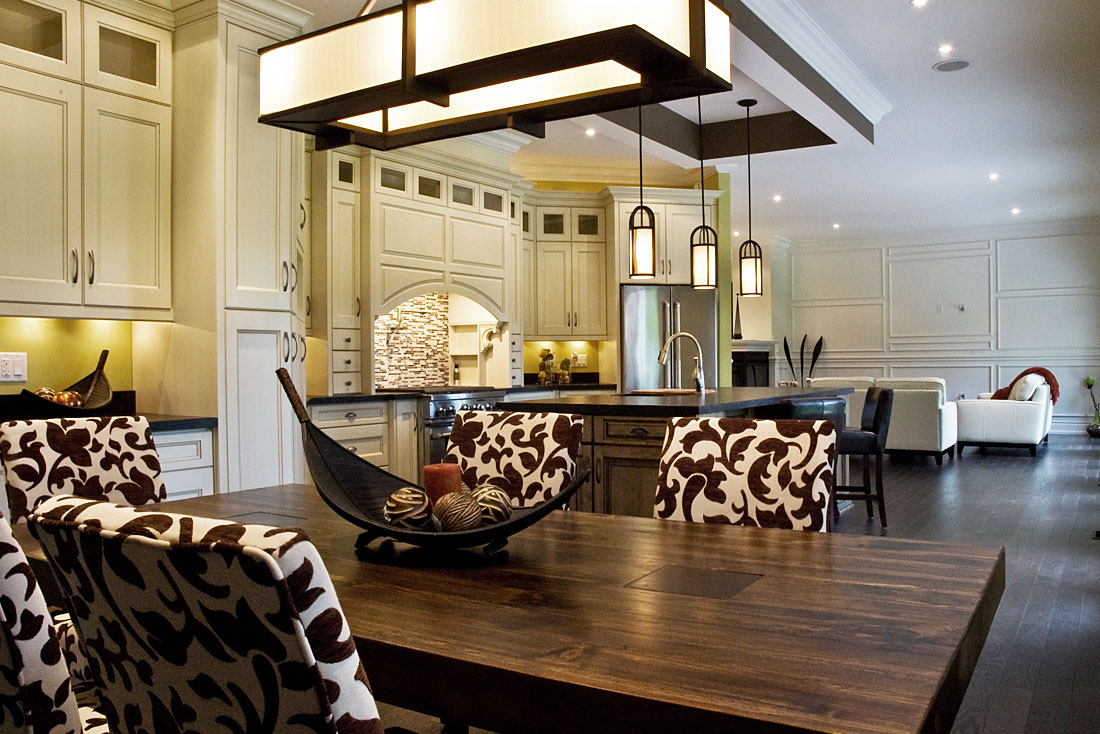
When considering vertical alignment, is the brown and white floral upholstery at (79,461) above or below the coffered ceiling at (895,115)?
below

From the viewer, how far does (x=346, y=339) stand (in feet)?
17.4

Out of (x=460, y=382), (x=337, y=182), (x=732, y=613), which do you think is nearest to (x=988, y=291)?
(x=460, y=382)

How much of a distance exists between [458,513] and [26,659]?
69 centimetres

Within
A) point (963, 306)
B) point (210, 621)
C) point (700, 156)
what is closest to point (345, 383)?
point (700, 156)

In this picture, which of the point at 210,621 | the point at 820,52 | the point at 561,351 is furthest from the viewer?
the point at 561,351

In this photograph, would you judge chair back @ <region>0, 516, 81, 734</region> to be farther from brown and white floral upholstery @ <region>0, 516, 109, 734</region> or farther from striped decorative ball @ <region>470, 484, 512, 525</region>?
striped decorative ball @ <region>470, 484, 512, 525</region>

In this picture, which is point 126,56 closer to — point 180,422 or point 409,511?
point 180,422

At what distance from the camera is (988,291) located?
11.3 metres

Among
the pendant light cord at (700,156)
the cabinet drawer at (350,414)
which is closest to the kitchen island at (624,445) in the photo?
the cabinet drawer at (350,414)

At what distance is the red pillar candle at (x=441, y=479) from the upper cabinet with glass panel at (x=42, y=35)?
2631mm

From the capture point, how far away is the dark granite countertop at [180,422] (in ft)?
10.7

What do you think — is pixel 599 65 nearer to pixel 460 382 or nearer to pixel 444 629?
pixel 444 629

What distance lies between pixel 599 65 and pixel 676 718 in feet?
4.60

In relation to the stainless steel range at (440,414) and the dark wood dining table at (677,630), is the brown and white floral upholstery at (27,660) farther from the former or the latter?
the stainless steel range at (440,414)
